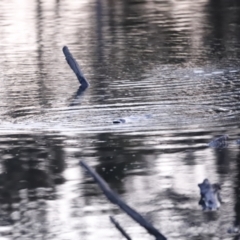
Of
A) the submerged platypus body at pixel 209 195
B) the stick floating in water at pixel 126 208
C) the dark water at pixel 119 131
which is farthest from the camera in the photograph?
the submerged platypus body at pixel 209 195

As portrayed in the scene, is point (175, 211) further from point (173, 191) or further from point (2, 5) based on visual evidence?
point (2, 5)

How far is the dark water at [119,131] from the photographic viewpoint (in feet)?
29.8

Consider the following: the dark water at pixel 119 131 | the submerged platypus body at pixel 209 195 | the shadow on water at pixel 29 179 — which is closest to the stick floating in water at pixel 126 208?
the dark water at pixel 119 131

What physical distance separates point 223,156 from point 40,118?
12.3ft

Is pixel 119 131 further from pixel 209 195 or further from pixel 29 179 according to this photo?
pixel 209 195

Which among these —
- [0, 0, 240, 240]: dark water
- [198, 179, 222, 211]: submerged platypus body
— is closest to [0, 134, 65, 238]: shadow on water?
[0, 0, 240, 240]: dark water

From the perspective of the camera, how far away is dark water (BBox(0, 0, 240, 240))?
9070 millimetres

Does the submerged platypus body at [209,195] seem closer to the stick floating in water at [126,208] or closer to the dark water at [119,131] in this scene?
the dark water at [119,131]

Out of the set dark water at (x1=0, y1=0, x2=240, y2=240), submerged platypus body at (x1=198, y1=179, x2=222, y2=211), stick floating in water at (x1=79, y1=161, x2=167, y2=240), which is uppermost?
stick floating in water at (x1=79, y1=161, x2=167, y2=240)

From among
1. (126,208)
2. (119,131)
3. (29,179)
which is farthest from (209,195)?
(119,131)

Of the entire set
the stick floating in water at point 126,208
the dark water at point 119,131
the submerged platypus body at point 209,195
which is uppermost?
the stick floating in water at point 126,208

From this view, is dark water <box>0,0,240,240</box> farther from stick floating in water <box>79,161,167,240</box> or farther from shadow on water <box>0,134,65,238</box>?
stick floating in water <box>79,161,167,240</box>

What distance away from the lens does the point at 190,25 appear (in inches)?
1100

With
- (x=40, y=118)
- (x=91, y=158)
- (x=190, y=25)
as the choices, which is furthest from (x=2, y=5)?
(x=91, y=158)
